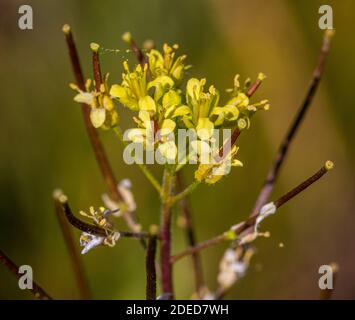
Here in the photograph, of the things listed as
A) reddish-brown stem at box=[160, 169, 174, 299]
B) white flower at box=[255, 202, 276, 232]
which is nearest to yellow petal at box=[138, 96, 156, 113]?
reddish-brown stem at box=[160, 169, 174, 299]

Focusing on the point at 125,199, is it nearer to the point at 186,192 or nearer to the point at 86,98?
the point at 186,192

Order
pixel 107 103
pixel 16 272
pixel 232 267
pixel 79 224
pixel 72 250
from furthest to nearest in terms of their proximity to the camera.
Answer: pixel 72 250, pixel 232 267, pixel 16 272, pixel 107 103, pixel 79 224

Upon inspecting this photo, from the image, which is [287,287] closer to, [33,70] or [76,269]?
[76,269]

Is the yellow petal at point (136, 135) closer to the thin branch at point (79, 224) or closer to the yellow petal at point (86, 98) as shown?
the yellow petal at point (86, 98)

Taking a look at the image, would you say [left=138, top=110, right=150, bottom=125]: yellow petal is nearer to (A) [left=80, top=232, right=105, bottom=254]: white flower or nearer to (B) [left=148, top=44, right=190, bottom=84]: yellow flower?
(B) [left=148, top=44, right=190, bottom=84]: yellow flower

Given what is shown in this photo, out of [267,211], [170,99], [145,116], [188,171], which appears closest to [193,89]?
[170,99]

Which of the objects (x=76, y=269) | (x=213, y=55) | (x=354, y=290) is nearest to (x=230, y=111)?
(x=76, y=269)

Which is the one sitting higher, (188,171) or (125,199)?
(188,171)
